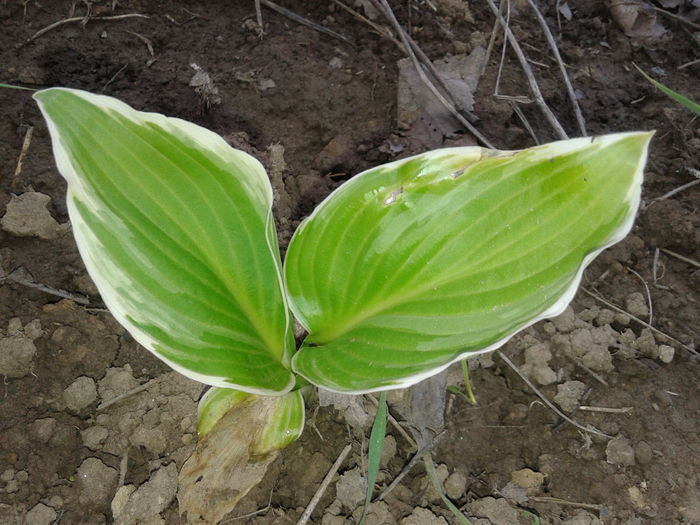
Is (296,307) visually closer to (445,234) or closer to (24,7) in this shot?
(445,234)

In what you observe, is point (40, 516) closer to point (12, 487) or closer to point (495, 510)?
point (12, 487)

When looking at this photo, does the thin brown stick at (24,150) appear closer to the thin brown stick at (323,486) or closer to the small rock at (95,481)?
the small rock at (95,481)

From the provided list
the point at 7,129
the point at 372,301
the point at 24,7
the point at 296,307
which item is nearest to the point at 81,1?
the point at 24,7

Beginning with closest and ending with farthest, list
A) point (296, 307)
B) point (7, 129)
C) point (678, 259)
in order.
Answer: point (296, 307), point (7, 129), point (678, 259)

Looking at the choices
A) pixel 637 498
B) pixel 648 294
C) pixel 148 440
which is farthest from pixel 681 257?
pixel 148 440

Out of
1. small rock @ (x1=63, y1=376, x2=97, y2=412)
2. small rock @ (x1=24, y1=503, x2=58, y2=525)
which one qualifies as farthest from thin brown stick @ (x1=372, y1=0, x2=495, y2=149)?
small rock @ (x1=24, y1=503, x2=58, y2=525)

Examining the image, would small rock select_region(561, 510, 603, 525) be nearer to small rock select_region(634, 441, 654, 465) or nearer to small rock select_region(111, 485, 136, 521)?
small rock select_region(634, 441, 654, 465)
